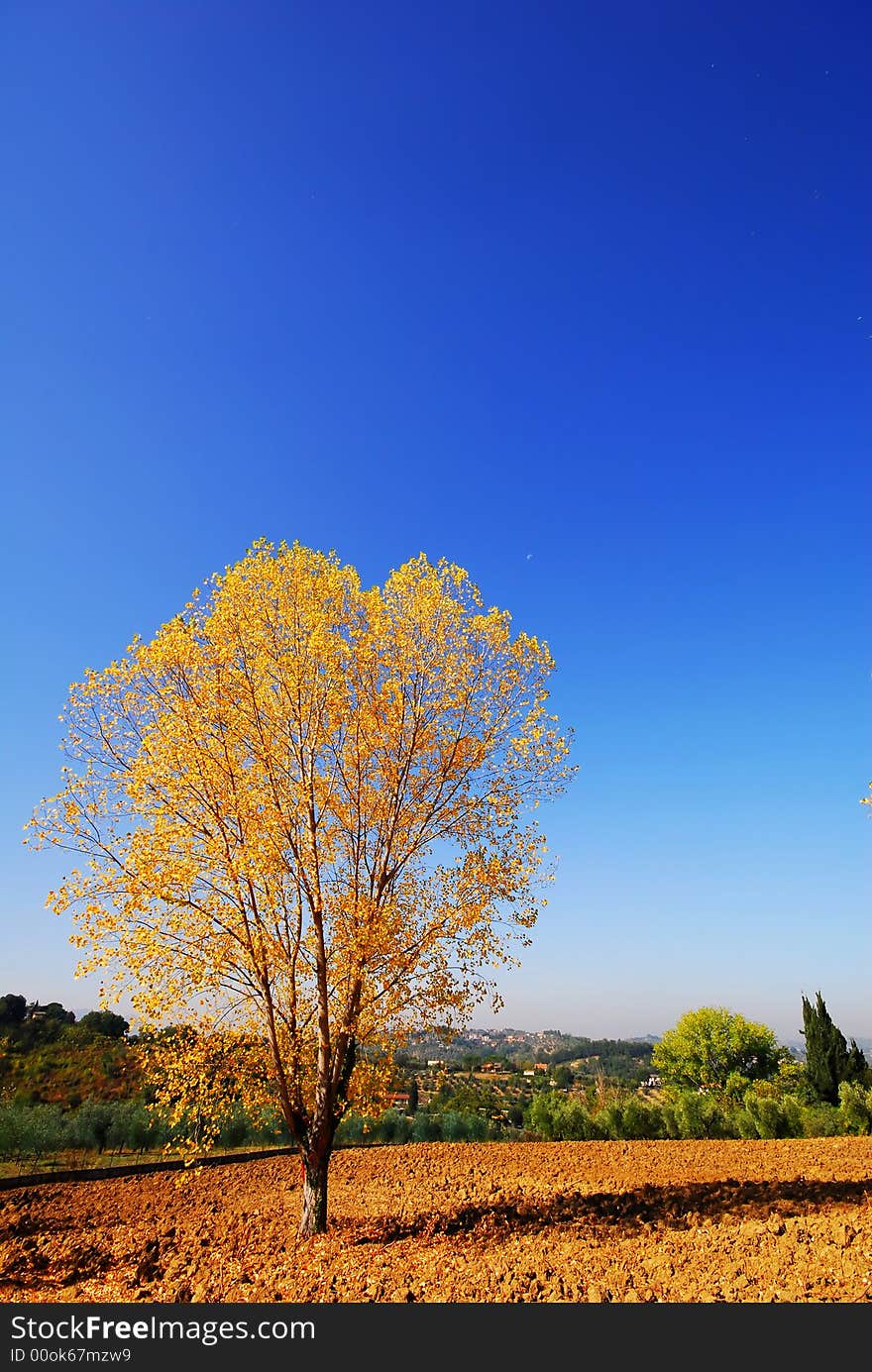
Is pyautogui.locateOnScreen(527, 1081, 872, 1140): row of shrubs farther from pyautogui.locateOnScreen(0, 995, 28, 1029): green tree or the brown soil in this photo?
pyautogui.locateOnScreen(0, 995, 28, 1029): green tree

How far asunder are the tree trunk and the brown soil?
11.2 inches

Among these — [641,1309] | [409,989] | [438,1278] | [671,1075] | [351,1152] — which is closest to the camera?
[641,1309]

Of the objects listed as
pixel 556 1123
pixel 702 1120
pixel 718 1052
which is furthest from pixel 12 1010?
pixel 718 1052

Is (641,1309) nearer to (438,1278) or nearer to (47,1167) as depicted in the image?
(438,1278)

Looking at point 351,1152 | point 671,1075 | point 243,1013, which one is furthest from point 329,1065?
point 671,1075

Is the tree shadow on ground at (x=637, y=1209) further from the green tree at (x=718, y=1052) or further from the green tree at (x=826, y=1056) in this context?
the green tree at (x=718, y=1052)

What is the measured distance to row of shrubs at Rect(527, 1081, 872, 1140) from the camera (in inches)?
1081

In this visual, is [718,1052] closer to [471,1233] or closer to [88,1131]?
[88,1131]

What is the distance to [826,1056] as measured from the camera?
39531 mm

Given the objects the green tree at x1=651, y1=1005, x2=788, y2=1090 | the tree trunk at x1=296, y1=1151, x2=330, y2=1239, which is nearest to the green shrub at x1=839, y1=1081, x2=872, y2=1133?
the green tree at x1=651, y1=1005, x2=788, y2=1090

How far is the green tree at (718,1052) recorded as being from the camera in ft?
163

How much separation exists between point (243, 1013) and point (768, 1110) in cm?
2747

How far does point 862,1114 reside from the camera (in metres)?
27.7

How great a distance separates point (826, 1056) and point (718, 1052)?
1190 centimetres
